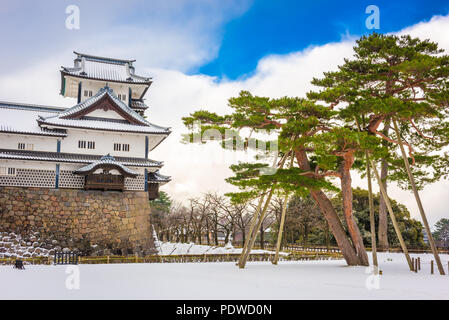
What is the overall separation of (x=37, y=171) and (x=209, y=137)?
42.0ft

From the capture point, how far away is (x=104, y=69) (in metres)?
29.8

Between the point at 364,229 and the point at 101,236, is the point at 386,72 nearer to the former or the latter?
the point at 101,236

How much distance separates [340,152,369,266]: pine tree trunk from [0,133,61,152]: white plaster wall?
16.5 m

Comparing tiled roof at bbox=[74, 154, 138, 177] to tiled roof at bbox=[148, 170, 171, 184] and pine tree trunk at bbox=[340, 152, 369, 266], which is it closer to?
tiled roof at bbox=[148, 170, 171, 184]

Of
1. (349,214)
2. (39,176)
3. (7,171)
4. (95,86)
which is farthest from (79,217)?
(349,214)

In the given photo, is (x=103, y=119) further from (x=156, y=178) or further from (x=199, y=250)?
(x=199, y=250)

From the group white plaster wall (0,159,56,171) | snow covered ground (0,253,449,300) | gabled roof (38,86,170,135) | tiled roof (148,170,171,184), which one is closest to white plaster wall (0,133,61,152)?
white plaster wall (0,159,56,171)

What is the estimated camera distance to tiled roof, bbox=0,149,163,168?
74.2 ft

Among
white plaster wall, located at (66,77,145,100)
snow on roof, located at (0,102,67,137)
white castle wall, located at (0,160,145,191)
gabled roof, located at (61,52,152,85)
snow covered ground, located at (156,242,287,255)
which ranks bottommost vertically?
snow covered ground, located at (156,242,287,255)

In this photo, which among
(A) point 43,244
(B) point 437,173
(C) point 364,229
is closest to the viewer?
(B) point 437,173

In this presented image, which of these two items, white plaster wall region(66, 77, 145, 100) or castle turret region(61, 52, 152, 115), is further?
white plaster wall region(66, 77, 145, 100)
